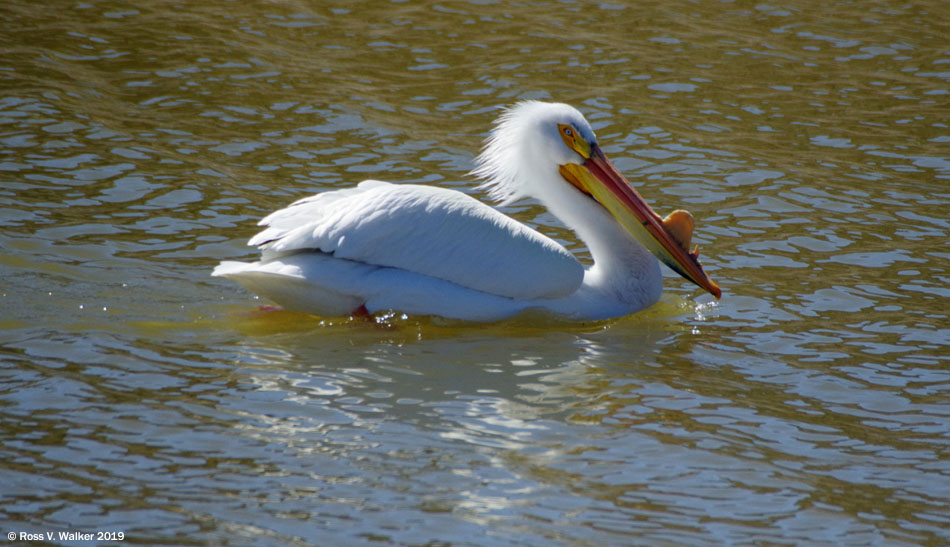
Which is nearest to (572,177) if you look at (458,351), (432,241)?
(432,241)

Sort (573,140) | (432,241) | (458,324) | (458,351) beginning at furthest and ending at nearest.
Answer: (573,140) < (458,324) < (432,241) < (458,351)

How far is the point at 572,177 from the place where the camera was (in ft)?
17.0

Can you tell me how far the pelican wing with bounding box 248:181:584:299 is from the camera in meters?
4.64

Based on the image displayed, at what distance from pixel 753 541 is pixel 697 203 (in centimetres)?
343

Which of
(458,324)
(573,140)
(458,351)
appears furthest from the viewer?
(573,140)

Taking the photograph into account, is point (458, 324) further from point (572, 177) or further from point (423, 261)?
point (572, 177)

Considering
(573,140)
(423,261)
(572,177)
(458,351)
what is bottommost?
(458,351)

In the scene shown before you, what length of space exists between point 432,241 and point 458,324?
16.1 inches

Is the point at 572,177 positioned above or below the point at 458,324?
above

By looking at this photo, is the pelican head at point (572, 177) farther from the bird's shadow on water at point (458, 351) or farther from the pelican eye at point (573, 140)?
the bird's shadow on water at point (458, 351)

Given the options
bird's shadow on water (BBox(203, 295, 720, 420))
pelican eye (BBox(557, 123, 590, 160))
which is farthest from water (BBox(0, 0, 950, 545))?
pelican eye (BBox(557, 123, 590, 160))

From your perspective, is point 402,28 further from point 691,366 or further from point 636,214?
point 691,366

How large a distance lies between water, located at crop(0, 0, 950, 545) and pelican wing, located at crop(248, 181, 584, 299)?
0.84 ft

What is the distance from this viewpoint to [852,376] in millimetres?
4312
